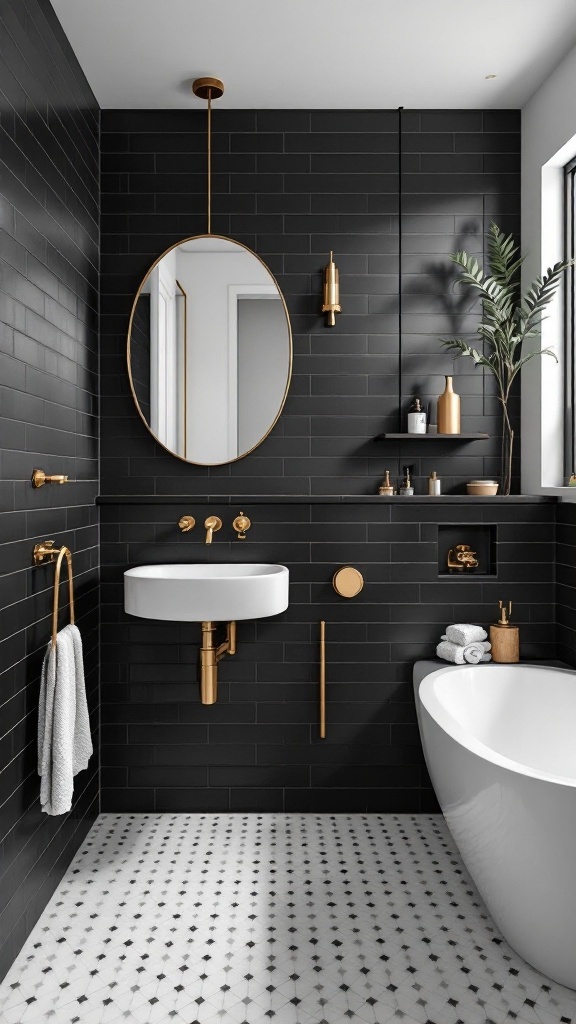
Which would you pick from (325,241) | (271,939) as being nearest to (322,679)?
(271,939)

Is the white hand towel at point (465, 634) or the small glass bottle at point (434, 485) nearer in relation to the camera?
the white hand towel at point (465, 634)

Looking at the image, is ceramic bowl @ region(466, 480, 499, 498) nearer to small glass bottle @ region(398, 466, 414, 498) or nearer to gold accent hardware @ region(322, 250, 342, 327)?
small glass bottle @ region(398, 466, 414, 498)

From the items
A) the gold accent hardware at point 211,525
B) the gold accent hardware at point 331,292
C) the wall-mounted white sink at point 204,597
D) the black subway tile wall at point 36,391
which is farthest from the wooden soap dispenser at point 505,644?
the black subway tile wall at point 36,391

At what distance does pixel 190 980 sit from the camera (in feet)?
6.51

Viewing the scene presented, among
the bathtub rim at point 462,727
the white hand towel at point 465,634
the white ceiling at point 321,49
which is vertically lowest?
the bathtub rim at point 462,727

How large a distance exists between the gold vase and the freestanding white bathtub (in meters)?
0.97

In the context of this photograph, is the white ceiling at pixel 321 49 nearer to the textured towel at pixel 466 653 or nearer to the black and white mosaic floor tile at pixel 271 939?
the textured towel at pixel 466 653

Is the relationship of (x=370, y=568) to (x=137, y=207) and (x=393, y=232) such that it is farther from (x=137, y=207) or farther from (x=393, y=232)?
(x=137, y=207)

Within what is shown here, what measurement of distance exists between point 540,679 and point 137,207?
2.55m

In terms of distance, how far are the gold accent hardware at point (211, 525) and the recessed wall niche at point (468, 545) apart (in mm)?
956

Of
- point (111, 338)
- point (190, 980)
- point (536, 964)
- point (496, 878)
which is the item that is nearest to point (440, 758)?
point (496, 878)

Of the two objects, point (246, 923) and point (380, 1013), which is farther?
point (246, 923)

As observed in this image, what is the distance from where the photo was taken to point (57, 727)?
7.05ft

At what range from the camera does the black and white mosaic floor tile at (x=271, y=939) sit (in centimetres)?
188
